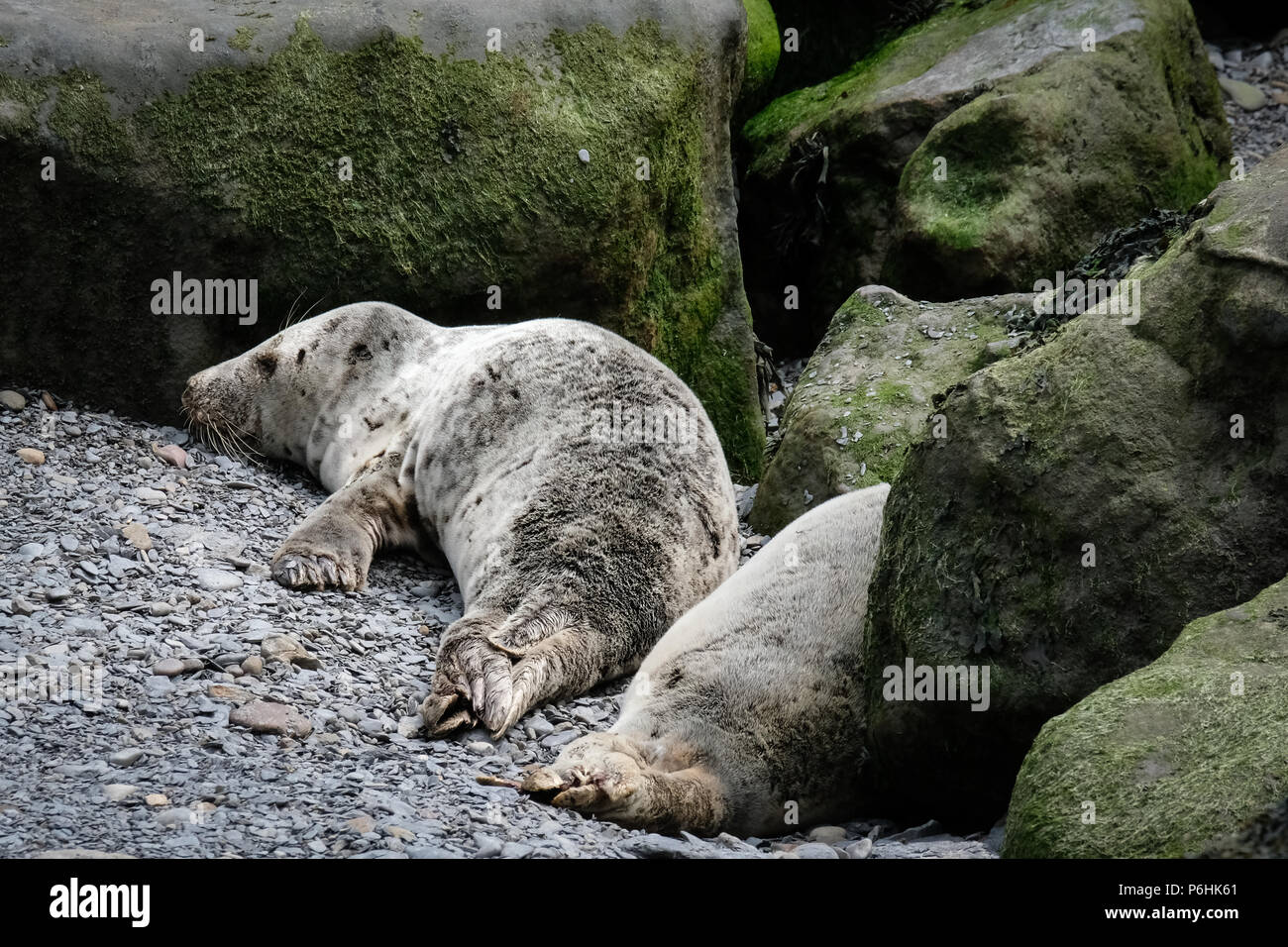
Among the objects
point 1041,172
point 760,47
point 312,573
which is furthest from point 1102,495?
point 760,47

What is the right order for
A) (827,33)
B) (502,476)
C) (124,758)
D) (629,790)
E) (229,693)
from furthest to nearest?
(827,33) < (502,476) < (229,693) < (629,790) < (124,758)

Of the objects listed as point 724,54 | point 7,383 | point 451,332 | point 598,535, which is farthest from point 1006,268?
point 7,383

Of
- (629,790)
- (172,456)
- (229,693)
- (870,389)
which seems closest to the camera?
(629,790)

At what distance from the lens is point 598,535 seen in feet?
16.9

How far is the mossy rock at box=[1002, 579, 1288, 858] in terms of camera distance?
2.74 metres

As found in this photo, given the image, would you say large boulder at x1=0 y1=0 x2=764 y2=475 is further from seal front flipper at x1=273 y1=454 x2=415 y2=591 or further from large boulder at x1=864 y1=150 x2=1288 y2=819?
large boulder at x1=864 y1=150 x2=1288 y2=819

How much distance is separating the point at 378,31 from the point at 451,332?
1628mm

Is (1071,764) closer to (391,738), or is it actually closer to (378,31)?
(391,738)

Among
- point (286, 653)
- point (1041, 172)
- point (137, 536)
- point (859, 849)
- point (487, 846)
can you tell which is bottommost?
point (859, 849)

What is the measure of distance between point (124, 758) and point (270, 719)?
1.59 ft

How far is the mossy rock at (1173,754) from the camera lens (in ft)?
9.00

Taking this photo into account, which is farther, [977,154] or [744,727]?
[977,154]

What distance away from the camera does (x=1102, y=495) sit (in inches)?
137

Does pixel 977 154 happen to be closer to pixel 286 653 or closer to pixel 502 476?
pixel 502 476
